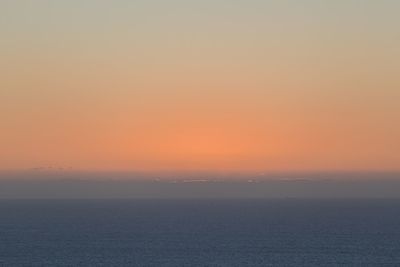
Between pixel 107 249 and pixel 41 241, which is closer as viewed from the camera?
pixel 107 249

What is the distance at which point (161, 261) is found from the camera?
330 feet

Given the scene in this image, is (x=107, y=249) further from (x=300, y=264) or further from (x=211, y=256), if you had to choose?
(x=300, y=264)

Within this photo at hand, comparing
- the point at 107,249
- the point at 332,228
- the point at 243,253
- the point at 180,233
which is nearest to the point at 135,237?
the point at 180,233

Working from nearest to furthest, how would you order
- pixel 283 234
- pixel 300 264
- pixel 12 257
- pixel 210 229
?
pixel 300 264 < pixel 12 257 < pixel 283 234 < pixel 210 229

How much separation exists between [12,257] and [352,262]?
41540 mm

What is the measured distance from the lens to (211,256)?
348 ft

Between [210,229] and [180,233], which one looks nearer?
[180,233]

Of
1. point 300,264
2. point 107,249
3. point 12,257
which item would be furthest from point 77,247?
point 300,264

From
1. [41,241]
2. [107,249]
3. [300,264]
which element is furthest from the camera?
[41,241]

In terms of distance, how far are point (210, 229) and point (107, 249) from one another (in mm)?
44644

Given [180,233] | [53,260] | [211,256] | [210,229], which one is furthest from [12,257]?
[210,229]

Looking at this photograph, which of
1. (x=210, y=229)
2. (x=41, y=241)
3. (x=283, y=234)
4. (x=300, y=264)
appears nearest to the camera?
(x=300, y=264)

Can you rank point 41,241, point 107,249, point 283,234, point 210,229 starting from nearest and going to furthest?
point 107,249 → point 41,241 → point 283,234 → point 210,229

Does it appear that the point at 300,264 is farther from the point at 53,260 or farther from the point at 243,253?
the point at 53,260
